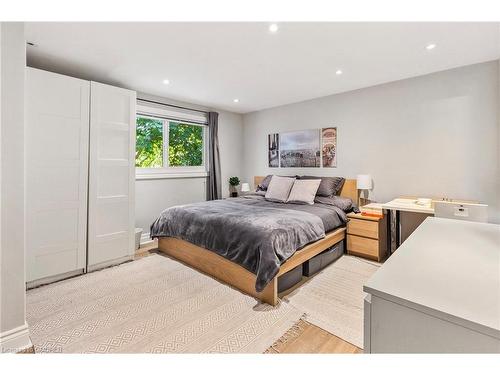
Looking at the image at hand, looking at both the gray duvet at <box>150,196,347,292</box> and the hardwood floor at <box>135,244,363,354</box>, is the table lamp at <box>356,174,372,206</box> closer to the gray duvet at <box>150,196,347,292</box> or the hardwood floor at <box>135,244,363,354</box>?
the gray duvet at <box>150,196,347,292</box>

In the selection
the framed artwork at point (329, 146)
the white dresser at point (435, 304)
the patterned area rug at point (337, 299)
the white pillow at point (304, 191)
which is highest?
the framed artwork at point (329, 146)

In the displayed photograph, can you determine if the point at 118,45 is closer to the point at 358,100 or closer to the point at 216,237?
the point at 216,237

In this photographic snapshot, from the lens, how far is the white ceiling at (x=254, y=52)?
2.08 metres

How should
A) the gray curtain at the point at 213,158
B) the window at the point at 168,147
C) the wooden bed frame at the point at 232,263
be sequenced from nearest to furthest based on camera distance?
the wooden bed frame at the point at 232,263, the window at the point at 168,147, the gray curtain at the point at 213,158

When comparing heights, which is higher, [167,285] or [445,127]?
[445,127]

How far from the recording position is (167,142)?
4.30 m

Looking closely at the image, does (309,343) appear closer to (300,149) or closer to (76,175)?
(76,175)

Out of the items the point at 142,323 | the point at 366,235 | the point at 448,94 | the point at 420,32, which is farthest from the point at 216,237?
the point at 448,94

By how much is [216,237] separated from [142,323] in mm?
984

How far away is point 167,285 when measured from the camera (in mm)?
2521

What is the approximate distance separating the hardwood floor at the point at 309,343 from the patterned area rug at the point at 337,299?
0.05 meters

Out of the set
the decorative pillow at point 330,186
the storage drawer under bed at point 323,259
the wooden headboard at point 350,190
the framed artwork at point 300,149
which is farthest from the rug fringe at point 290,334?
the framed artwork at point 300,149

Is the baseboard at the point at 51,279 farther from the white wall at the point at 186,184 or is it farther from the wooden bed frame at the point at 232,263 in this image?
the white wall at the point at 186,184

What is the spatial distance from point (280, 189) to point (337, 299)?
6.27 feet
